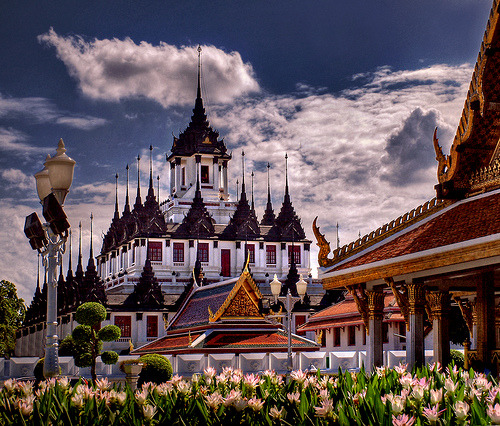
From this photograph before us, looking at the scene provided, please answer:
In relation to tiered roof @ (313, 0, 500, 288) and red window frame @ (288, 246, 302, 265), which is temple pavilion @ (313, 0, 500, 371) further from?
red window frame @ (288, 246, 302, 265)

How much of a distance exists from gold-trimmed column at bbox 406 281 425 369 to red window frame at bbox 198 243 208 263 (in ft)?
168

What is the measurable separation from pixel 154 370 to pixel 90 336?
4651 mm

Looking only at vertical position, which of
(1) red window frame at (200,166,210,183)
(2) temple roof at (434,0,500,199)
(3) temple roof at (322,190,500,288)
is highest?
(1) red window frame at (200,166,210,183)

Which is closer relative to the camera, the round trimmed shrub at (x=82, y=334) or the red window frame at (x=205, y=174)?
the round trimmed shrub at (x=82, y=334)

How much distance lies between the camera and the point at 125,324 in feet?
184

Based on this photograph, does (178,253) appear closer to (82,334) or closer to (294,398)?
(82,334)

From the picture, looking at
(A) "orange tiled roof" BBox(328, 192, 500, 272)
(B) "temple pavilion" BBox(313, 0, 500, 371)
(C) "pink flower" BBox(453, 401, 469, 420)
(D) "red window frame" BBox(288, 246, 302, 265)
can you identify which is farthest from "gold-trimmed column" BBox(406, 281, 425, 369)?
(D) "red window frame" BBox(288, 246, 302, 265)

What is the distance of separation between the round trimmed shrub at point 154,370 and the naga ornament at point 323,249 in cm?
1002

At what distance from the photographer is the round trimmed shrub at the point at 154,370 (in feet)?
83.4

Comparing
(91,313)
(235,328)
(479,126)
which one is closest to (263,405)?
(479,126)

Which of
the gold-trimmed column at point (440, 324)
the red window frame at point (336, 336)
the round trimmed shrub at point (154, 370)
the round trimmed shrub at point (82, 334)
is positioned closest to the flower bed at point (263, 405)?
the gold-trimmed column at point (440, 324)

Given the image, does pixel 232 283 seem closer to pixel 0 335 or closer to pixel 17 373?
pixel 17 373

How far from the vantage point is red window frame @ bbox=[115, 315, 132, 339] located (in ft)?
184

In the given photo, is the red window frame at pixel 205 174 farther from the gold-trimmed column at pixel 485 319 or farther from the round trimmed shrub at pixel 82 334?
the gold-trimmed column at pixel 485 319
